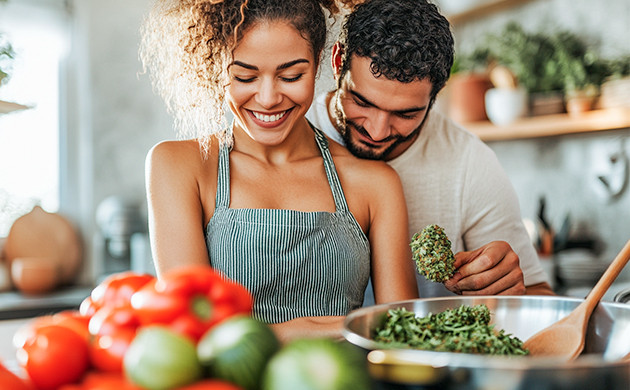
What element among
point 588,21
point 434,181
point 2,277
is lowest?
point 2,277

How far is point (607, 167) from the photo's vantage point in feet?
9.69

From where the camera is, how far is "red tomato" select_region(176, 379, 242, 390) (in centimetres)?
52

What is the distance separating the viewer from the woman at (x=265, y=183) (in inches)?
53.4

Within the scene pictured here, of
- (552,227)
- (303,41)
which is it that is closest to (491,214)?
(303,41)

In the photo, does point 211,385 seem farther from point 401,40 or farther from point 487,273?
point 401,40

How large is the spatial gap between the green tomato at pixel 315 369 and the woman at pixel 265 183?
702 millimetres

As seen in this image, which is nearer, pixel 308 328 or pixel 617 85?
pixel 308 328

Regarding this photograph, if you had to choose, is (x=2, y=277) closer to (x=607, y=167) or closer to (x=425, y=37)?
(x=425, y=37)

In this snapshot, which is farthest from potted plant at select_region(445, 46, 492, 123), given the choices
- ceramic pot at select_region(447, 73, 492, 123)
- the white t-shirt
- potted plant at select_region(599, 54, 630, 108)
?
the white t-shirt

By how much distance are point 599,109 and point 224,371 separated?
8.59 feet

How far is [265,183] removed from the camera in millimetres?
1517

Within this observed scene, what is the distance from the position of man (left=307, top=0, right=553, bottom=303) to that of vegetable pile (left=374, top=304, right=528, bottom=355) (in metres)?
0.37

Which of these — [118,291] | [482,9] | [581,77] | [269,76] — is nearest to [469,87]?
[482,9]

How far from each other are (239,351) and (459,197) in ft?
4.67
